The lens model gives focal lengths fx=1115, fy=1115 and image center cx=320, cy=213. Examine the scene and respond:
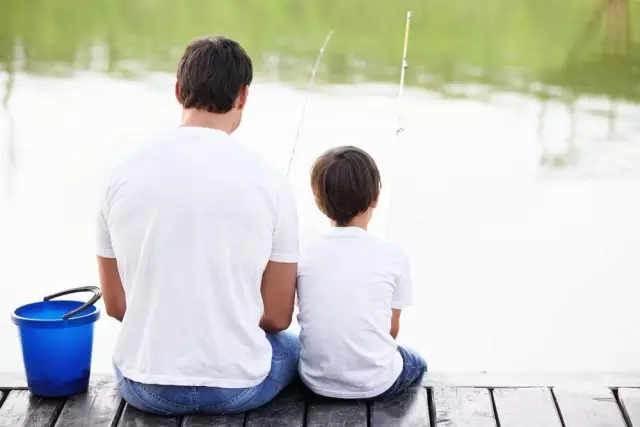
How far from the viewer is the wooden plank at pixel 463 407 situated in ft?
7.28

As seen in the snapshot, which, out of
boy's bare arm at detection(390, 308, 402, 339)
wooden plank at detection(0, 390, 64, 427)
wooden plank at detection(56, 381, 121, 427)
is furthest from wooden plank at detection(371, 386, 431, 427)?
wooden plank at detection(0, 390, 64, 427)

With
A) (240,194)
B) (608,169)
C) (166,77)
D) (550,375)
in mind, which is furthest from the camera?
(166,77)

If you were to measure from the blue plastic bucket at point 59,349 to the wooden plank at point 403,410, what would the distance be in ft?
2.02

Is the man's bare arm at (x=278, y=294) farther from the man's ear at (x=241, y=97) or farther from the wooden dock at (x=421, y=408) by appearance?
the man's ear at (x=241, y=97)

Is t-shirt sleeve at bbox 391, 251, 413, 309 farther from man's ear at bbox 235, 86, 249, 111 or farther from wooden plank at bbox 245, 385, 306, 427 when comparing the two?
man's ear at bbox 235, 86, 249, 111

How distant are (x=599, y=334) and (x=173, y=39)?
17.4 ft

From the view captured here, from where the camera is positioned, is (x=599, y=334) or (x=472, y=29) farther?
(x=472, y=29)

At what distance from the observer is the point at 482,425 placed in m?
2.20

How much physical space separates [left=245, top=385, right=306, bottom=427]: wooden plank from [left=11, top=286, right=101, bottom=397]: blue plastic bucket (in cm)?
39

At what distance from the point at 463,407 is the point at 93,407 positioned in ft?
2.48

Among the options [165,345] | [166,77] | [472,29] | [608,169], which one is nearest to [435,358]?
[165,345]

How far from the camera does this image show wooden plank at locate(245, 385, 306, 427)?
2193 millimetres

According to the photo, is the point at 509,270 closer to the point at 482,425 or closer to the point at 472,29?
the point at 482,425

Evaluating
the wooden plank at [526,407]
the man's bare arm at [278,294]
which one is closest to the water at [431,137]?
the man's bare arm at [278,294]
